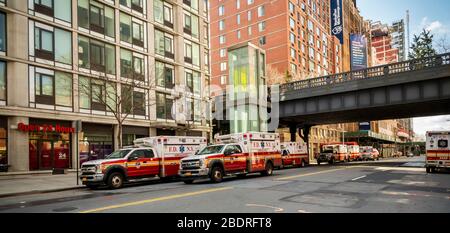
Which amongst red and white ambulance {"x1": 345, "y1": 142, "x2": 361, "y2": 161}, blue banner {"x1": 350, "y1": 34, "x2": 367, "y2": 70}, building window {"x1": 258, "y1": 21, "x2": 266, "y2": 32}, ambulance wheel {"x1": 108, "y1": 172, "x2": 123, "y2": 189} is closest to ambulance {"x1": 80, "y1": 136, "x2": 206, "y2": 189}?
ambulance wheel {"x1": 108, "y1": 172, "x2": 123, "y2": 189}

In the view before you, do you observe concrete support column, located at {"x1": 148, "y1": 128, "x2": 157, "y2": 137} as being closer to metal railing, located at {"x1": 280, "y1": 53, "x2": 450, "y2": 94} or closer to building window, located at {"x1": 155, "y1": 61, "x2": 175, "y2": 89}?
building window, located at {"x1": 155, "y1": 61, "x2": 175, "y2": 89}

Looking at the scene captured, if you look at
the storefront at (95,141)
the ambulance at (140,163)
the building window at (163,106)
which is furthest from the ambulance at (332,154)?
the ambulance at (140,163)

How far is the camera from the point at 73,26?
29.4 metres

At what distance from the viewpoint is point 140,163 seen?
1867cm

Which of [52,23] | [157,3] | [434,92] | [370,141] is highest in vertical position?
[157,3]

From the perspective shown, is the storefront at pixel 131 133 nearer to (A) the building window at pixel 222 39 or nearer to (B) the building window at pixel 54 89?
(B) the building window at pixel 54 89

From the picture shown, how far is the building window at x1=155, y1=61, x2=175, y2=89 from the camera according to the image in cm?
3778

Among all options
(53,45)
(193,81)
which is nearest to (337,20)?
(193,81)

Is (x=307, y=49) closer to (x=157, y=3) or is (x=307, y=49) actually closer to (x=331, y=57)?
(x=331, y=57)

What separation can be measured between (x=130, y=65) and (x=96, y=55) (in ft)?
12.1

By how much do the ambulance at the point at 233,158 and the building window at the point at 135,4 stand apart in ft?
65.1

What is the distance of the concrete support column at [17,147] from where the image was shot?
2467cm
